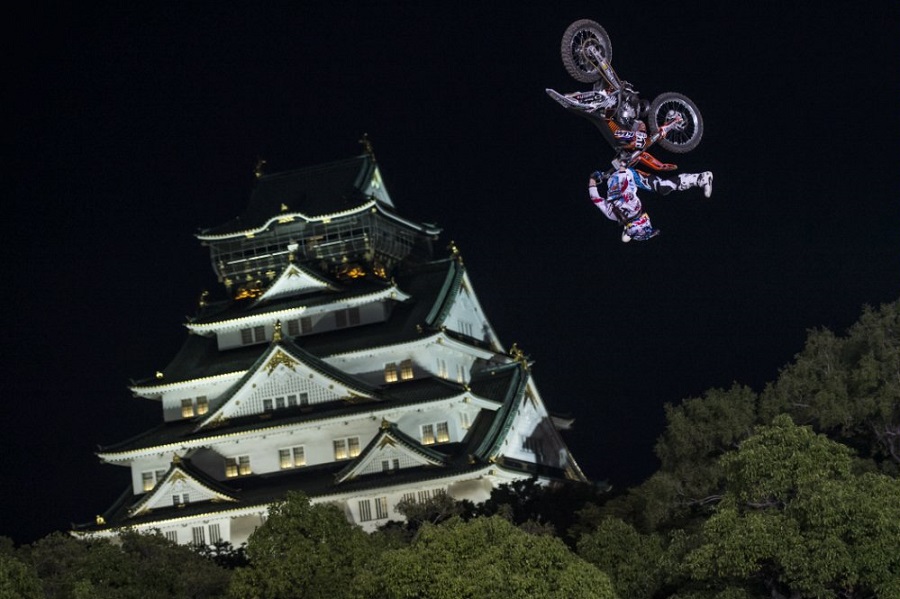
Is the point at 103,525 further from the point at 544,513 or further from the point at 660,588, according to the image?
the point at 660,588

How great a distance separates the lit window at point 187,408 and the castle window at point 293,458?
6.20 m

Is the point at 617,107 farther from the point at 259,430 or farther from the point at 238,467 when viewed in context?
the point at 238,467

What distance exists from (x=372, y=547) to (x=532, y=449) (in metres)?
25.2

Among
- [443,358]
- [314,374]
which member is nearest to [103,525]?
[314,374]

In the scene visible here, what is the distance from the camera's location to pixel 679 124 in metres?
33.1

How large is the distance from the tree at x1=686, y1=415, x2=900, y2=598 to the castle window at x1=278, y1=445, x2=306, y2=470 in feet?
97.1

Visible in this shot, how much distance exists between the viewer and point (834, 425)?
57594 mm

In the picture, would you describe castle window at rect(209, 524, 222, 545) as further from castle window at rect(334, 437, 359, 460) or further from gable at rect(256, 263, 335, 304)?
gable at rect(256, 263, 335, 304)

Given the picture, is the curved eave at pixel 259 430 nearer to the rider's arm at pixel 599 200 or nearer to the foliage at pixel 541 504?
the foliage at pixel 541 504

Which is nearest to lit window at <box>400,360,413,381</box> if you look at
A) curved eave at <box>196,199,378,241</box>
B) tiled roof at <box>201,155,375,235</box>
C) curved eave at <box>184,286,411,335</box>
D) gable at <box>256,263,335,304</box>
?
curved eave at <box>184,286,411,335</box>

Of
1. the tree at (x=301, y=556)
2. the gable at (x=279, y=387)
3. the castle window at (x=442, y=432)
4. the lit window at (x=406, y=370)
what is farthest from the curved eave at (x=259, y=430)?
the tree at (x=301, y=556)

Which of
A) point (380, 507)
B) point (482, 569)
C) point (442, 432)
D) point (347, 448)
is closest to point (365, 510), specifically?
point (380, 507)

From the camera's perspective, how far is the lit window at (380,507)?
2574 inches

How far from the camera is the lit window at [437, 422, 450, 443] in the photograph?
224ft
